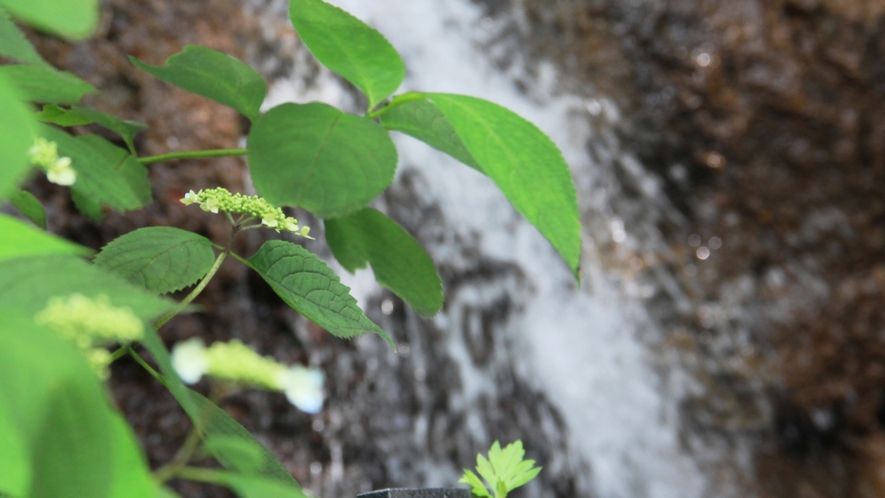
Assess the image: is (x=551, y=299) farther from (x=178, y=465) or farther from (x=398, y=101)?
(x=178, y=465)

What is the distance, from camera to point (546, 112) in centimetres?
309

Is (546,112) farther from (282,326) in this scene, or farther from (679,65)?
(282,326)

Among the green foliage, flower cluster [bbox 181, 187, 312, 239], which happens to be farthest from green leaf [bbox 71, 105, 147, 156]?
flower cluster [bbox 181, 187, 312, 239]

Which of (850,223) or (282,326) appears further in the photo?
(850,223)

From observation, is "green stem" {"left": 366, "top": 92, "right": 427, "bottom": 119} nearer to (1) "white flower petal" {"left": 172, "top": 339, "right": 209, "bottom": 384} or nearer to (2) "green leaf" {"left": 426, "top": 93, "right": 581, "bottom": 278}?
(2) "green leaf" {"left": 426, "top": 93, "right": 581, "bottom": 278}

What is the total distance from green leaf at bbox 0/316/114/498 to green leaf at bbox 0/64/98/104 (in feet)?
0.88

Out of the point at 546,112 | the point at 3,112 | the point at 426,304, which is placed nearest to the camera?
the point at 3,112

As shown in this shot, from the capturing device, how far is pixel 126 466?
19cm

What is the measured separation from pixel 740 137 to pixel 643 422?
52.1 inches

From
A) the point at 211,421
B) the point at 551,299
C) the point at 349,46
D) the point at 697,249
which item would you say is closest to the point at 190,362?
the point at 211,421

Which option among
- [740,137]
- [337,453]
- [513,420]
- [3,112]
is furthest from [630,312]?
[3,112]

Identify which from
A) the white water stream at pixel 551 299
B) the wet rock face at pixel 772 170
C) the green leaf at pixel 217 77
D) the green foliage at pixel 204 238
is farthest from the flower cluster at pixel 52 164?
the wet rock face at pixel 772 170

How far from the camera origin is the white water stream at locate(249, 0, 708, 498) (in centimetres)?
256

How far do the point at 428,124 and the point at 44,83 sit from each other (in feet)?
0.70
